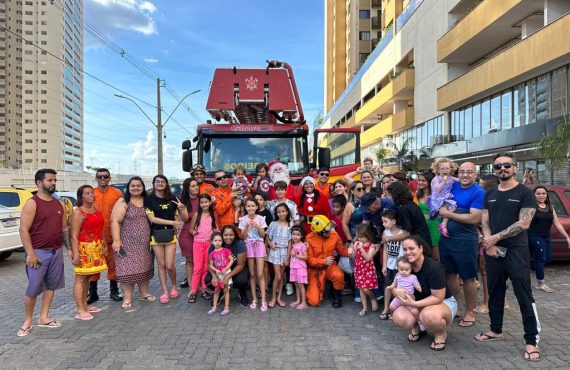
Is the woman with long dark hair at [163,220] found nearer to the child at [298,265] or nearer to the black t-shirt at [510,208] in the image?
the child at [298,265]

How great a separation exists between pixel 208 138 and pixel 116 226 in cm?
303

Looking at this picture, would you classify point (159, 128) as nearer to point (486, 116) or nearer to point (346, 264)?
point (486, 116)

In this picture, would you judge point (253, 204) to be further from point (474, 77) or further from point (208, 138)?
point (474, 77)

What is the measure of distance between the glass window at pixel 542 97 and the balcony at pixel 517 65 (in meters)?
0.39

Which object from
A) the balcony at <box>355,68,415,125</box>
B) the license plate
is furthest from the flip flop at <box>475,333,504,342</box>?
the balcony at <box>355,68,415,125</box>

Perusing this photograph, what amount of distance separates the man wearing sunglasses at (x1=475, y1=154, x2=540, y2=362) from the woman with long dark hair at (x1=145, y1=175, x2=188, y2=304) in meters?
4.00

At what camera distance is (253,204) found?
550 centimetres

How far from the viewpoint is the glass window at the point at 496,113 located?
2006cm

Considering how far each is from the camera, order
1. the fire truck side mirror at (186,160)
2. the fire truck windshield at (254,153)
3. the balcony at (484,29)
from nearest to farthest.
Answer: the fire truck windshield at (254,153) < the fire truck side mirror at (186,160) < the balcony at (484,29)

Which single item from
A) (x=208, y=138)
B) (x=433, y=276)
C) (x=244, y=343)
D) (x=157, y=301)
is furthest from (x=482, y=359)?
(x=208, y=138)

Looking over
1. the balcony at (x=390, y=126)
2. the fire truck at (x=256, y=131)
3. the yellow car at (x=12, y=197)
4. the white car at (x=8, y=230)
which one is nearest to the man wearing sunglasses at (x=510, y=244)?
the fire truck at (x=256, y=131)

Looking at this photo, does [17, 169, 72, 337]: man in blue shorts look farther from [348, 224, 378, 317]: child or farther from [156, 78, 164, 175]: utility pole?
[156, 78, 164, 175]: utility pole

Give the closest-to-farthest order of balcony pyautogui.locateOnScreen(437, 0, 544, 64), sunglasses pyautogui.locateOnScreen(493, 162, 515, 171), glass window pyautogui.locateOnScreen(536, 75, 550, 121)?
sunglasses pyautogui.locateOnScreen(493, 162, 515, 171) → glass window pyautogui.locateOnScreen(536, 75, 550, 121) → balcony pyautogui.locateOnScreen(437, 0, 544, 64)

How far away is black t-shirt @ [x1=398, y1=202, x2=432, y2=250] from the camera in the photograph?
183 inches
